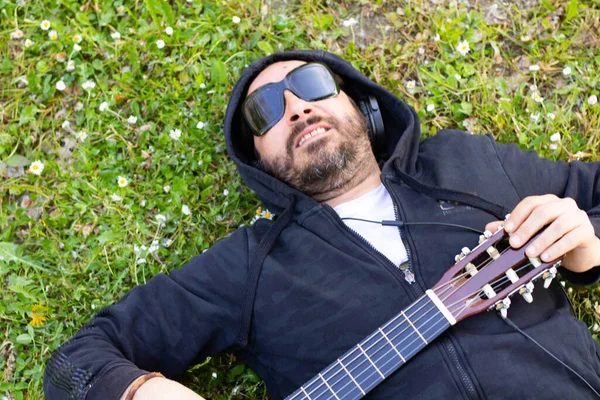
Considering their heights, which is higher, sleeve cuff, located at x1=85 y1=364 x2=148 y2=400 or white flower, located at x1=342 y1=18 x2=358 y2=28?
white flower, located at x1=342 y1=18 x2=358 y2=28

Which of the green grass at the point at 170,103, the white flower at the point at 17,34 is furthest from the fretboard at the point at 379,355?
the white flower at the point at 17,34

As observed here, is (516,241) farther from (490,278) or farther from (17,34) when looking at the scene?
(17,34)

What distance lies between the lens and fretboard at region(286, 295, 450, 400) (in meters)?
2.98

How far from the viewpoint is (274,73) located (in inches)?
157

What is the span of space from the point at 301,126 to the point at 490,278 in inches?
61.8

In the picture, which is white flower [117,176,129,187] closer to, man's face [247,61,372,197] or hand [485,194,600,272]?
man's face [247,61,372,197]

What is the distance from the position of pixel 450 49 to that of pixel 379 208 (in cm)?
188

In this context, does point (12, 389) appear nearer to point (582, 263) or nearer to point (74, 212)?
point (74, 212)

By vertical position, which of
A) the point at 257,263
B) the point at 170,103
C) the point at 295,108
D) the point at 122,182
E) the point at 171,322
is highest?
the point at 295,108

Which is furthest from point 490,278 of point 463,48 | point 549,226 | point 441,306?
point 463,48

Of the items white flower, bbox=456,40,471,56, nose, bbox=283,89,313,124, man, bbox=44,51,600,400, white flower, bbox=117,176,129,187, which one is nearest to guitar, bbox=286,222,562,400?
man, bbox=44,51,600,400

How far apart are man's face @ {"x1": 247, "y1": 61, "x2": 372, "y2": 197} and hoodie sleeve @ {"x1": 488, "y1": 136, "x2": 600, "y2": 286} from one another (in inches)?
38.9

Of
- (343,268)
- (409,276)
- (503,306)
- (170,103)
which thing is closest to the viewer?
(503,306)

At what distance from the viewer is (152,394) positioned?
2.90 meters
